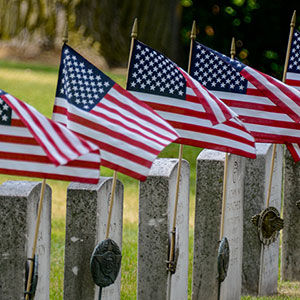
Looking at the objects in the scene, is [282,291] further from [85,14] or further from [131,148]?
[85,14]

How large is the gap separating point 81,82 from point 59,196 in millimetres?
Result: 5947

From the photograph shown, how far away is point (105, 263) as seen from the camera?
5.14 m

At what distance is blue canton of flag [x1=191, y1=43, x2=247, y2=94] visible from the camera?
6023 millimetres

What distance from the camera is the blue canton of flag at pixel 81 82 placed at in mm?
5051

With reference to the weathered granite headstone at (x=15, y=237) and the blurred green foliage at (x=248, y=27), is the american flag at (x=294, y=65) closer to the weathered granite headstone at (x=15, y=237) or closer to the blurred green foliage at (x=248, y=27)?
the weathered granite headstone at (x=15, y=237)

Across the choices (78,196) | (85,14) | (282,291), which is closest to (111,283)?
(78,196)

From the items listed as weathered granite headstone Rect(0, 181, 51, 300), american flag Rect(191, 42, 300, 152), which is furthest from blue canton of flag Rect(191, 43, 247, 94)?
weathered granite headstone Rect(0, 181, 51, 300)

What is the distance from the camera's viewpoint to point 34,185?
498 centimetres

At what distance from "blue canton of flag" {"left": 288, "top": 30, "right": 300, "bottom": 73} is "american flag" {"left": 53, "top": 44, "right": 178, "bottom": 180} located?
2302mm

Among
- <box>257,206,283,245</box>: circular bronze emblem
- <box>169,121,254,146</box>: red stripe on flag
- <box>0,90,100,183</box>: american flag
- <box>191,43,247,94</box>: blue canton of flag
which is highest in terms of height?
<box>191,43,247,94</box>: blue canton of flag

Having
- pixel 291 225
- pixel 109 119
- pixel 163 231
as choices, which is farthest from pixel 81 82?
pixel 291 225

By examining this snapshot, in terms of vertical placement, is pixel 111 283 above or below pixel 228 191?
below

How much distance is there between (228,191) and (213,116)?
3.48ft

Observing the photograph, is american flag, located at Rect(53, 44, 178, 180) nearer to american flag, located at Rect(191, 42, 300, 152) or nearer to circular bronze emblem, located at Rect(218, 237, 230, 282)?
american flag, located at Rect(191, 42, 300, 152)
